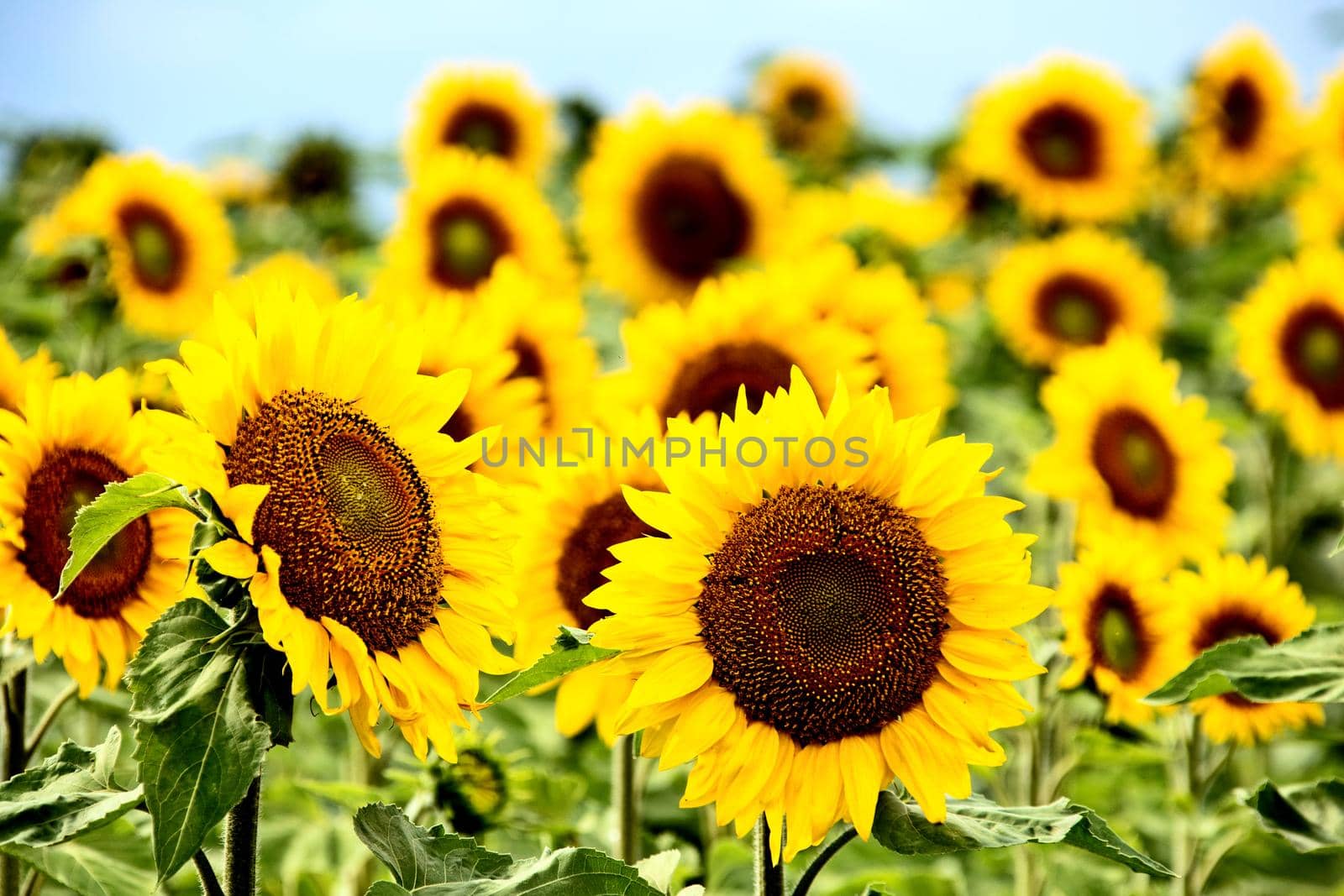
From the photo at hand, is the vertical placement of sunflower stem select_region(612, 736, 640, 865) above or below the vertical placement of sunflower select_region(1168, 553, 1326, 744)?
below

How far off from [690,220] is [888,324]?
1.31 m

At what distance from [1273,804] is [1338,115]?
12.8 feet

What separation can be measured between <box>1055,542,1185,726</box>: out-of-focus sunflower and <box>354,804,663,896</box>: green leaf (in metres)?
1.13

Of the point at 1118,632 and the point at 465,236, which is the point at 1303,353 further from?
the point at 465,236

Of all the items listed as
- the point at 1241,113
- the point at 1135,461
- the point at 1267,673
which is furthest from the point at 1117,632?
the point at 1241,113

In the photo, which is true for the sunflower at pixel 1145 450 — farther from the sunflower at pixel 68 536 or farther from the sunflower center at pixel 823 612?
the sunflower at pixel 68 536

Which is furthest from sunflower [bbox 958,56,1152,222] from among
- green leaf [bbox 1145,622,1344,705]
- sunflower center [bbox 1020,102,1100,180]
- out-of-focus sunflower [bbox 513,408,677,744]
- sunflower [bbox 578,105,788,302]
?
green leaf [bbox 1145,622,1344,705]

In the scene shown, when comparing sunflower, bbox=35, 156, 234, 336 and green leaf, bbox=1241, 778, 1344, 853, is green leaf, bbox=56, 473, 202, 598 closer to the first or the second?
green leaf, bbox=1241, 778, 1344, 853

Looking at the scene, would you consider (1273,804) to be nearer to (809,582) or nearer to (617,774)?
(809,582)

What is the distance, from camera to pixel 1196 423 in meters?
3.22

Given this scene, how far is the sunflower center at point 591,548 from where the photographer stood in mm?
2295

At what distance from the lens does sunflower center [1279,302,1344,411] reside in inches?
154

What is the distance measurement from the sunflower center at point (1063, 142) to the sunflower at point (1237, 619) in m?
2.58

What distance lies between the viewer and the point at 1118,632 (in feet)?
8.13
